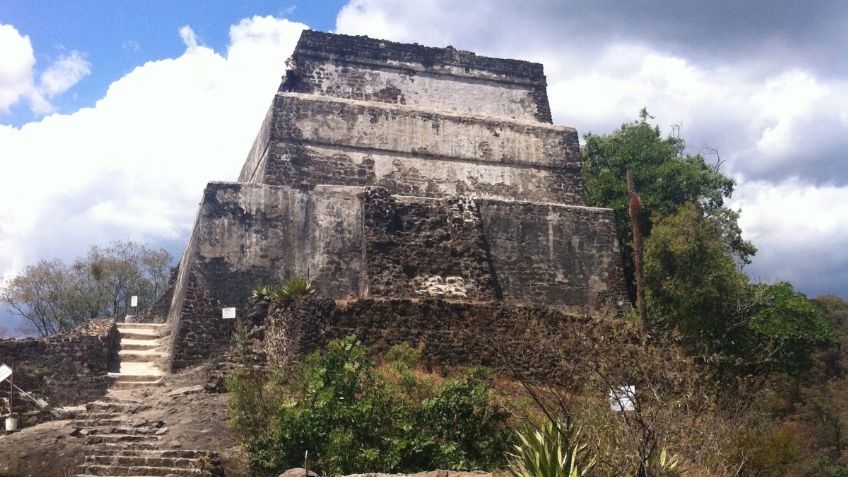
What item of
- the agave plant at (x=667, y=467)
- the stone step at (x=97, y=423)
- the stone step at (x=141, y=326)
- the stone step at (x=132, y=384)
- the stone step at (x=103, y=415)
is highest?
the stone step at (x=141, y=326)

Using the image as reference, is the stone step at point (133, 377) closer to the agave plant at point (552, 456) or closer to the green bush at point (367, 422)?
the green bush at point (367, 422)

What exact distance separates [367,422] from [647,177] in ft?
38.9

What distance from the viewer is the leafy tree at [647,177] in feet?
59.3

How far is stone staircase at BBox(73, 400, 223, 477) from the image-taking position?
29.9ft

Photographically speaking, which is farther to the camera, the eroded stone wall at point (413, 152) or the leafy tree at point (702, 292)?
the eroded stone wall at point (413, 152)

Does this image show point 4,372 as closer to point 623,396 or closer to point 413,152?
point 413,152

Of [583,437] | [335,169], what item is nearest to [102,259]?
[335,169]

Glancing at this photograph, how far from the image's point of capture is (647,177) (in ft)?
61.5

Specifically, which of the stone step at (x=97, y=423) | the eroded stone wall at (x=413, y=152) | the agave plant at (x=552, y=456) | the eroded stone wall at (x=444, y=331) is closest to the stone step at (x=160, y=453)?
the stone step at (x=97, y=423)

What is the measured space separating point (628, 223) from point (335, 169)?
22.2ft

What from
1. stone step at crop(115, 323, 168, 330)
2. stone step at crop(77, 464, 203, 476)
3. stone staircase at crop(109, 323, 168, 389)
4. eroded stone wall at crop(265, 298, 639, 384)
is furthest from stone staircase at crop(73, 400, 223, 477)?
stone step at crop(115, 323, 168, 330)

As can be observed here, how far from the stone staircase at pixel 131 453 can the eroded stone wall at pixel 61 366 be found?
169 centimetres

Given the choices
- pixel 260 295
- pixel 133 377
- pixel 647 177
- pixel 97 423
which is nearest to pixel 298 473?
pixel 97 423

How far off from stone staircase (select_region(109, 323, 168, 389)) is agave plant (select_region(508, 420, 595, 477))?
6.87 metres
